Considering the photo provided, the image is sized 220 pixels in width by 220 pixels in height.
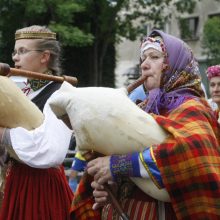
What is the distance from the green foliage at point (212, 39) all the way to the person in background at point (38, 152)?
18.3m

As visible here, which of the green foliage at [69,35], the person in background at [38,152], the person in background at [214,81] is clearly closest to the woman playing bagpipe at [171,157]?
the person in background at [38,152]

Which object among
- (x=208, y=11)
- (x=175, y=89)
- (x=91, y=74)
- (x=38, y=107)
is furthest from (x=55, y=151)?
(x=208, y=11)

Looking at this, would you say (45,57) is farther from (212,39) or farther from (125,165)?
(212,39)

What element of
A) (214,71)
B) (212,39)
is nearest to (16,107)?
(214,71)

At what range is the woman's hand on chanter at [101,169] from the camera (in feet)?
7.66

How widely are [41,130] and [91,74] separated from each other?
17355mm

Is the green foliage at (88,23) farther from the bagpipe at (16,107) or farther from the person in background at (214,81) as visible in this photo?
the bagpipe at (16,107)

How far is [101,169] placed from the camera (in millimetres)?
2344

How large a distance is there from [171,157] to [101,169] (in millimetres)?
293

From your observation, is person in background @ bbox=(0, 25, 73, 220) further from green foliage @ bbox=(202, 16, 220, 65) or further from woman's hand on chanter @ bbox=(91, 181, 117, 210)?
green foliage @ bbox=(202, 16, 220, 65)

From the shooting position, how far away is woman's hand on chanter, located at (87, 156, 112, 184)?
233 centimetres

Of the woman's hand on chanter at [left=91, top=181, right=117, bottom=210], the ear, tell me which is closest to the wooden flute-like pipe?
the ear

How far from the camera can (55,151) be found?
2.84 m

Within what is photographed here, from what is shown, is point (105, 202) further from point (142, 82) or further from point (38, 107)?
point (38, 107)
